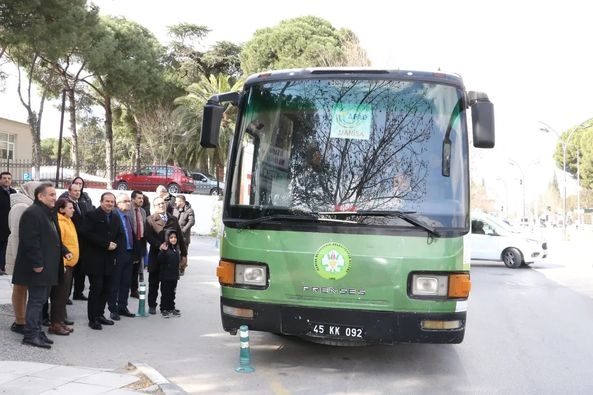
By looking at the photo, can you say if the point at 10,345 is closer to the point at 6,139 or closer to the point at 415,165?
the point at 415,165

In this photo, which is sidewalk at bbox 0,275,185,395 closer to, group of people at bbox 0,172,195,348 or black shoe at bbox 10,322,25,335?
group of people at bbox 0,172,195,348

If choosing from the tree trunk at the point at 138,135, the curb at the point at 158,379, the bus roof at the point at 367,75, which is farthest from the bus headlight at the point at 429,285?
the tree trunk at the point at 138,135

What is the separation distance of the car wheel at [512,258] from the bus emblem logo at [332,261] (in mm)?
14550

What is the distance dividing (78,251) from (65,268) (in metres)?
0.28

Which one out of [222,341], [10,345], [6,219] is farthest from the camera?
[6,219]

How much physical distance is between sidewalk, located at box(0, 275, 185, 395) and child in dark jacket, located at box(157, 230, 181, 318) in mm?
2766

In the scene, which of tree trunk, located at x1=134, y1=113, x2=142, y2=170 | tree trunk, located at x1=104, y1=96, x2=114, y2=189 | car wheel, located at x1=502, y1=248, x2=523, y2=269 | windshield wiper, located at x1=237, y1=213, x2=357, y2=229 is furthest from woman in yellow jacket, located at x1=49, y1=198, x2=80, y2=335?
tree trunk, located at x1=134, y1=113, x2=142, y2=170

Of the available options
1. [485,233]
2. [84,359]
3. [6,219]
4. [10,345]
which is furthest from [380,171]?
[485,233]

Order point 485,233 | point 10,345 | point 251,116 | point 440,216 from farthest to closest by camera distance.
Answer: point 485,233 → point 10,345 → point 251,116 → point 440,216

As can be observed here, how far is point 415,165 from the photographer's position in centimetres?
572

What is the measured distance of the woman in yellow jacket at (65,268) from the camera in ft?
24.3

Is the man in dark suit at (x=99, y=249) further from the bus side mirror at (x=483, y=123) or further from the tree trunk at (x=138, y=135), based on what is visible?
the tree trunk at (x=138, y=135)

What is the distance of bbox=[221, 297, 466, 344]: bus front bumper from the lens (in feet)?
18.0

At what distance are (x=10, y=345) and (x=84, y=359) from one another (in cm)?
92
